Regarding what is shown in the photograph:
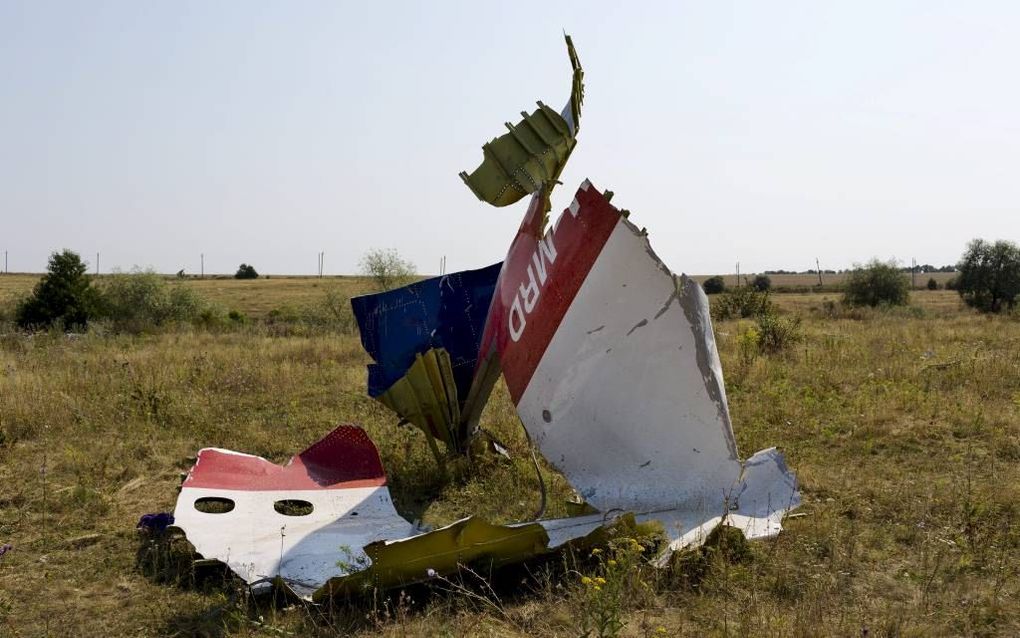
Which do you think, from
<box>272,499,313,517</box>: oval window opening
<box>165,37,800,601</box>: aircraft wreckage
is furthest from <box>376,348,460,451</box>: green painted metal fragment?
<box>272,499,313,517</box>: oval window opening

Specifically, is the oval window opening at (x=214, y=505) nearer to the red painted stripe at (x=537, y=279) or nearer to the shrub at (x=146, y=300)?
the red painted stripe at (x=537, y=279)

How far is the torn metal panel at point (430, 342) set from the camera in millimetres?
6473

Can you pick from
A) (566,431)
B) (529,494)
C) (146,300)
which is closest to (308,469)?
(529,494)

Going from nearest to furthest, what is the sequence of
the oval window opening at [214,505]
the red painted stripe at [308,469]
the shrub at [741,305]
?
the red painted stripe at [308,469]
the oval window opening at [214,505]
the shrub at [741,305]

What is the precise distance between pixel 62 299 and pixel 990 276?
34.0 m

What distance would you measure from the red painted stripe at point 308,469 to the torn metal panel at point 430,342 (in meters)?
0.45

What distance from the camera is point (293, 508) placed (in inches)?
232

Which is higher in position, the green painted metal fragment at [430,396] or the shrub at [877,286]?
the shrub at [877,286]

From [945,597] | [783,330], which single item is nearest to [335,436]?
[945,597]

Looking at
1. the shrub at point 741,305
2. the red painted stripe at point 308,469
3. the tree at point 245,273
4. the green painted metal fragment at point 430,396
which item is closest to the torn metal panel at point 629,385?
the green painted metal fragment at point 430,396

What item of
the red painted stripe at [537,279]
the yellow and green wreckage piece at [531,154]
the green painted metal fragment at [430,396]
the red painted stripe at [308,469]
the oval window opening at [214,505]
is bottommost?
the oval window opening at [214,505]

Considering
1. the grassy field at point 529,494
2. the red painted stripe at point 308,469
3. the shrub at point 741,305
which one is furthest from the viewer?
the shrub at point 741,305

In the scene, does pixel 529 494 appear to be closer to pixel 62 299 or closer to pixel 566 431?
pixel 566 431

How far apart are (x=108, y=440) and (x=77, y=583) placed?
347 cm
